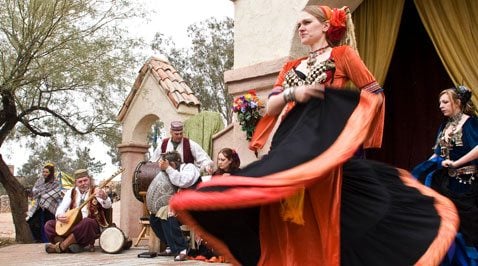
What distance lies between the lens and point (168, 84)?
9969 mm

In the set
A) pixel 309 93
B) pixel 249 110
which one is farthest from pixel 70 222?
pixel 309 93

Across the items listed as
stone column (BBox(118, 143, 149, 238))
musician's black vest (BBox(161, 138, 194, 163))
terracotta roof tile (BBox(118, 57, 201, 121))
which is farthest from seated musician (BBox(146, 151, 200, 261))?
stone column (BBox(118, 143, 149, 238))

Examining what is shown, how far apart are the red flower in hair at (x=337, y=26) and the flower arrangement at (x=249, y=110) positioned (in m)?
3.21

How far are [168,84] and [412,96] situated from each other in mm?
4269

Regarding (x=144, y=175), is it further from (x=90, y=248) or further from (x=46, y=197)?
(x=46, y=197)

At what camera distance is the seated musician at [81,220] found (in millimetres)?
8273

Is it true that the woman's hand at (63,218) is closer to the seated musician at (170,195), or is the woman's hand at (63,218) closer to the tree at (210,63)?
the seated musician at (170,195)

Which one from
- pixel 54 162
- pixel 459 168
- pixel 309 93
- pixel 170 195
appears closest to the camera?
pixel 309 93

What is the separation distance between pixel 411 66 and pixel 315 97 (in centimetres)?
510

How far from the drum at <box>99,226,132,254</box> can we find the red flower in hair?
5.67 metres

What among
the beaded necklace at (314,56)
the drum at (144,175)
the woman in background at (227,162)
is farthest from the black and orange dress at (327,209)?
the drum at (144,175)

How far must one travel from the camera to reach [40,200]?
34.6ft

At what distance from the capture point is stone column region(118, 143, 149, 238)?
10.6 metres

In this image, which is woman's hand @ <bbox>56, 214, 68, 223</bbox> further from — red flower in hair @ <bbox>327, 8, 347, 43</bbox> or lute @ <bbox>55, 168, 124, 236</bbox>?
red flower in hair @ <bbox>327, 8, 347, 43</bbox>
